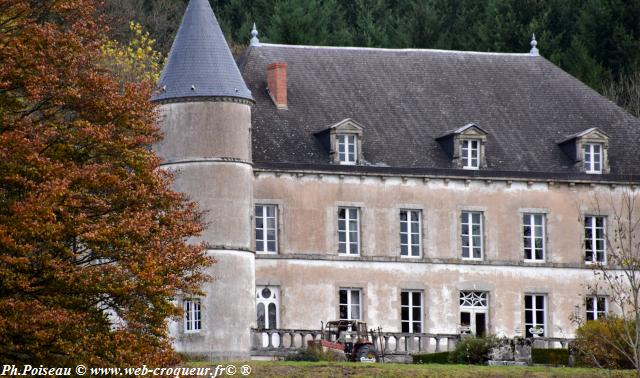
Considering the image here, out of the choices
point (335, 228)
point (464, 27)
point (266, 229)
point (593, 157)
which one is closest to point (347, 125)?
point (335, 228)

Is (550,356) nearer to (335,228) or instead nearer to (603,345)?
(603,345)

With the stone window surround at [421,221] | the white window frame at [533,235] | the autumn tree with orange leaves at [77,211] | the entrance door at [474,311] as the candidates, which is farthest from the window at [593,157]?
the autumn tree with orange leaves at [77,211]

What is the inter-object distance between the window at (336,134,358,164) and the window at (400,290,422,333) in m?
4.27

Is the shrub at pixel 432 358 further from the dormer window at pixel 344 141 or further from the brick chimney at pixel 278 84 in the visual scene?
the brick chimney at pixel 278 84

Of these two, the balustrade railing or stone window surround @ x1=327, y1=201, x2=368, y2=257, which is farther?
stone window surround @ x1=327, y1=201, x2=368, y2=257

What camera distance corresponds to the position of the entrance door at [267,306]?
157 feet

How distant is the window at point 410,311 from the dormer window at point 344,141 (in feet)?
14.0

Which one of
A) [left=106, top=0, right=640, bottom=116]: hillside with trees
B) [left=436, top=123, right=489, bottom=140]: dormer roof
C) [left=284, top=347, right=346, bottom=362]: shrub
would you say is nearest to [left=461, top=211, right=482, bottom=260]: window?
[left=436, top=123, right=489, bottom=140]: dormer roof

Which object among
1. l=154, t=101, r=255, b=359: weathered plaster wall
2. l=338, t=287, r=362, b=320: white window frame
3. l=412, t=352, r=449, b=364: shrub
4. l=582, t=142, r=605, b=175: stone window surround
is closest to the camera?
l=412, t=352, r=449, b=364: shrub

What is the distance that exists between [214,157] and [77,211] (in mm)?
15798

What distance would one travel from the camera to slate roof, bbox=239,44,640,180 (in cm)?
4994

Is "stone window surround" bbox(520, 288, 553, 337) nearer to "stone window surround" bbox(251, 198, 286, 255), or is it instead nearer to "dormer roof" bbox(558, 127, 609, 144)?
"dormer roof" bbox(558, 127, 609, 144)

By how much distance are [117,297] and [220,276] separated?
1482 cm

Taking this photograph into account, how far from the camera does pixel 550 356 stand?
43.8 m
